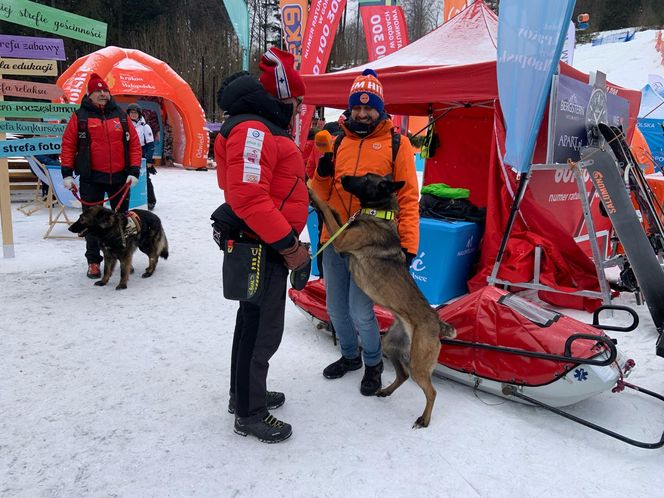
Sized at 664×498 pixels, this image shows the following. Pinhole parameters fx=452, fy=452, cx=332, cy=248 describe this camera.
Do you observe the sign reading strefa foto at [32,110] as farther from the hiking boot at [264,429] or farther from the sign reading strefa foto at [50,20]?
the hiking boot at [264,429]

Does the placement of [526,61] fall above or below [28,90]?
above

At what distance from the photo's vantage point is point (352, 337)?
9.85ft

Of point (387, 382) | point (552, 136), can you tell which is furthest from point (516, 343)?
point (552, 136)

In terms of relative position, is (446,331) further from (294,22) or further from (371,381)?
(294,22)

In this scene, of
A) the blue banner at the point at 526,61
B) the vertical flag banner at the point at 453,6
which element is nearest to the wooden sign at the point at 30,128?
the blue banner at the point at 526,61

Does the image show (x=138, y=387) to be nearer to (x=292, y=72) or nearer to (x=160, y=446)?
(x=160, y=446)

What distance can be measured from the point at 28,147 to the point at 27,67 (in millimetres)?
954

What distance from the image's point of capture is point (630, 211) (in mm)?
3225

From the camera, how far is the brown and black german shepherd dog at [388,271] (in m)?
2.50

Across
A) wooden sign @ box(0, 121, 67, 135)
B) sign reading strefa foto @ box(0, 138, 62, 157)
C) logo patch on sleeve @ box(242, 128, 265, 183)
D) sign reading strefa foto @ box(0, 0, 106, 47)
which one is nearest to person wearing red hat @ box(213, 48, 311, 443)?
logo patch on sleeve @ box(242, 128, 265, 183)

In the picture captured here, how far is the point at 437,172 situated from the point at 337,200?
456 centimetres

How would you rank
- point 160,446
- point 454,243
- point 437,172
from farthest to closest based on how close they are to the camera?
point 437,172 < point 454,243 < point 160,446

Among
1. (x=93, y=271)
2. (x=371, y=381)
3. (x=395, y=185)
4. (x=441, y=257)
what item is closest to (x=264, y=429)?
(x=371, y=381)

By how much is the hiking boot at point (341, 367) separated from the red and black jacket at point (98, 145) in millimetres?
3133
